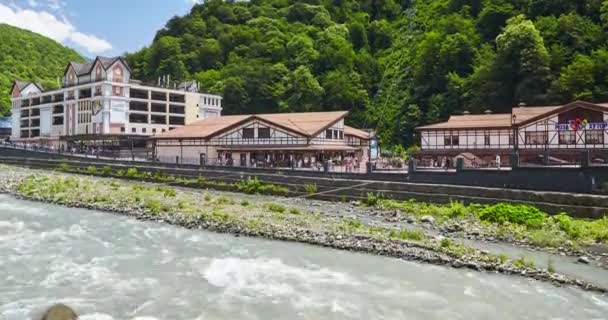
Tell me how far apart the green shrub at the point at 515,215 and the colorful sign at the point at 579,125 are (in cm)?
1180

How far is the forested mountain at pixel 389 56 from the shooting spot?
43.5m

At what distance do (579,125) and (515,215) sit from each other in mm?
13346

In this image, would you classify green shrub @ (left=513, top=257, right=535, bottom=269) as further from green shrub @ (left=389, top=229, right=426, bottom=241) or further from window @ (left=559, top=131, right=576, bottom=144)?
window @ (left=559, top=131, right=576, bottom=144)

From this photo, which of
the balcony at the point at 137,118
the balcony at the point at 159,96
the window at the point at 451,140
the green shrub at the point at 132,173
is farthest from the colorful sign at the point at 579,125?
the balcony at the point at 159,96

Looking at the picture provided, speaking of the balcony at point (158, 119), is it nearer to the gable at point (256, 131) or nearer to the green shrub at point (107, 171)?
the green shrub at point (107, 171)

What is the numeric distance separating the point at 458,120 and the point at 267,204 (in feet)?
61.9

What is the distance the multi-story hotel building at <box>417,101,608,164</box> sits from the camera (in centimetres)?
2897

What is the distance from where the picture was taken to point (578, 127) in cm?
2925

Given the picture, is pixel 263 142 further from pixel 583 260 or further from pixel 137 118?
pixel 583 260

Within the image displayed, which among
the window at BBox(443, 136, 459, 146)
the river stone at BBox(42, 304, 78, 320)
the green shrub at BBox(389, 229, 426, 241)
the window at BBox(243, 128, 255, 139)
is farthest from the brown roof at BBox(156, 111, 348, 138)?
the river stone at BBox(42, 304, 78, 320)

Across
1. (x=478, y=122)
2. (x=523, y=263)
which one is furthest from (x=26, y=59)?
(x=523, y=263)

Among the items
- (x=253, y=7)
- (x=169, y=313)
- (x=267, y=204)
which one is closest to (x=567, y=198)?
(x=267, y=204)

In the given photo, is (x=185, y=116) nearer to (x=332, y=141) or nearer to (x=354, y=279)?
(x=332, y=141)

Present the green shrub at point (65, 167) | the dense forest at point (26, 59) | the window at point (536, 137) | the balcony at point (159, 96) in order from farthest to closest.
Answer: the dense forest at point (26, 59) → the balcony at point (159, 96) → the green shrub at point (65, 167) → the window at point (536, 137)
